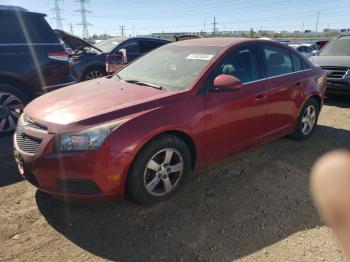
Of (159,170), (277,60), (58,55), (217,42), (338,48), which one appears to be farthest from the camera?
(338,48)

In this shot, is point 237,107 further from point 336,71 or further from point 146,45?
point 146,45

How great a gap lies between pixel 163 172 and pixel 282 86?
7.14 feet

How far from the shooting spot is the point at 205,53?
3.97 m

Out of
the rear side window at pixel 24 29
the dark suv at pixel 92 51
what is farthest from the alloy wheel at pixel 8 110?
the dark suv at pixel 92 51

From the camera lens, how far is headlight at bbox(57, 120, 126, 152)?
2869 millimetres

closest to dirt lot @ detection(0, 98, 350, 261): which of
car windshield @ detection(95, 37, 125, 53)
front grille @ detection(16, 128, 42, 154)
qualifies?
front grille @ detection(16, 128, 42, 154)

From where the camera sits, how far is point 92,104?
327cm

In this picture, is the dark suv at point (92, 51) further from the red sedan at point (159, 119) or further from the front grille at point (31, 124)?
the front grille at point (31, 124)

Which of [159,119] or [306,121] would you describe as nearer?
[159,119]

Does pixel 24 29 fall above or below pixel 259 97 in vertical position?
above

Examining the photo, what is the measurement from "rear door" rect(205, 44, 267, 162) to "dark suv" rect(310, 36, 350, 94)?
4.54m

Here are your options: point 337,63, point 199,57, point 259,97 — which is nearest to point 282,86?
point 259,97

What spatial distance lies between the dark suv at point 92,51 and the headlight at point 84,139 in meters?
5.62


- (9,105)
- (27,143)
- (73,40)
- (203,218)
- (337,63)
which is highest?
(73,40)
